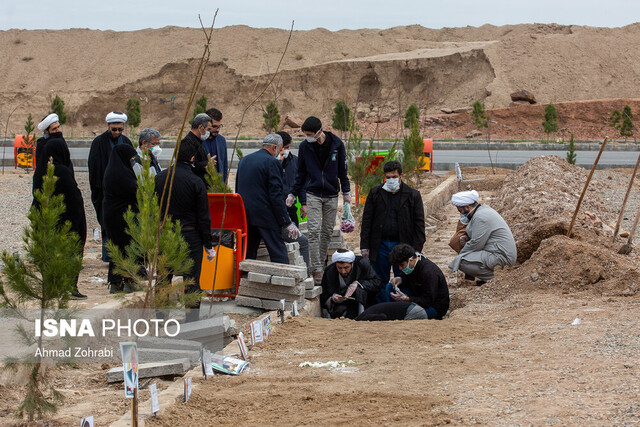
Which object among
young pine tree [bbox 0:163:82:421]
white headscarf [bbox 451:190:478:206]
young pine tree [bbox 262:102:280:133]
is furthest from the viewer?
Result: young pine tree [bbox 262:102:280:133]

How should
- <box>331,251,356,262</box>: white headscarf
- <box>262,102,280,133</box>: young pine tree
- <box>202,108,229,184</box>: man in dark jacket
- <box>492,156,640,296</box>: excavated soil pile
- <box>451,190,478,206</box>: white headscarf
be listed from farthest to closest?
<box>262,102,280,133</box>: young pine tree → <box>202,108,229,184</box>: man in dark jacket → <box>451,190,478,206</box>: white headscarf → <box>492,156,640,296</box>: excavated soil pile → <box>331,251,356,262</box>: white headscarf

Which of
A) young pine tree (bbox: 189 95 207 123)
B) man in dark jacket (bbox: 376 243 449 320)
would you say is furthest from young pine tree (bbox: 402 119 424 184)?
young pine tree (bbox: 189 95 207 123)

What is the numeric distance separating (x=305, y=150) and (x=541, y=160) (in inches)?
380

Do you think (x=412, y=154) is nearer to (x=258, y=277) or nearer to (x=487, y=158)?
(x=487, y=158)

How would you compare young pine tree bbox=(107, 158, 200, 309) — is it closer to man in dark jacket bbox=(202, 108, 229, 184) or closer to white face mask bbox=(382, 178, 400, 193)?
white face mask bbox=(382, 178, 400, 193)

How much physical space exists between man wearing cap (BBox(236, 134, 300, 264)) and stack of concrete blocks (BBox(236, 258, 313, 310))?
1.19 feet

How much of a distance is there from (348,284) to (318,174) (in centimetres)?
125

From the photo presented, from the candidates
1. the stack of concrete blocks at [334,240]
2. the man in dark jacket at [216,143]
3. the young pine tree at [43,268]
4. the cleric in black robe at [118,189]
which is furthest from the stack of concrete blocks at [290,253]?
the young pine tree at [43,268]

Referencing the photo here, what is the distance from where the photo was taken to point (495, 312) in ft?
24.2

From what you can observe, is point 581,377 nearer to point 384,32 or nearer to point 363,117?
point 363,117

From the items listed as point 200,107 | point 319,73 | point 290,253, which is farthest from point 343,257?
point 319,73

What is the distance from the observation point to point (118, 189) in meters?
7.19

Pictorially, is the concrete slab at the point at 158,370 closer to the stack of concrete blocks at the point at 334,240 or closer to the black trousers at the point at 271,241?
the black trousers at the point at 271,241

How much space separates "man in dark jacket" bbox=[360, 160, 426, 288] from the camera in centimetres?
795
